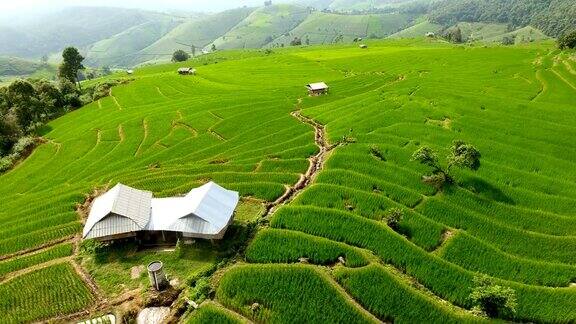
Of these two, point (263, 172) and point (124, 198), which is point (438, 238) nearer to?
point (263, 172)

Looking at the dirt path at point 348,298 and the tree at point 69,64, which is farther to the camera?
the tree at point 69,64

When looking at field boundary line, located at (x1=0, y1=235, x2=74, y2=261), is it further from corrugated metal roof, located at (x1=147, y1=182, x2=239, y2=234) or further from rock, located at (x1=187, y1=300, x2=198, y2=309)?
rock, located at (x1=187, y1=300, x2=198, y2=309)

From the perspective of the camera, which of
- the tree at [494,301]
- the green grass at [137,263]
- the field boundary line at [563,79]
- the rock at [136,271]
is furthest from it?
the field boundary line at [563,79]

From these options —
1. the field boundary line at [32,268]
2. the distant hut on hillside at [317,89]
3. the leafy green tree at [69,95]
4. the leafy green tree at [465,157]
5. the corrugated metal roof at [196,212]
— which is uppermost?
the leafy green tree at [69,95]

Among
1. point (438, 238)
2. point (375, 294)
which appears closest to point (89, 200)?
point (375, 294)

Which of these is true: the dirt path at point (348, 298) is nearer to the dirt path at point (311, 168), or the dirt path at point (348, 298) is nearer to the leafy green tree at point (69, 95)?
the dirt path at point (311, 168)

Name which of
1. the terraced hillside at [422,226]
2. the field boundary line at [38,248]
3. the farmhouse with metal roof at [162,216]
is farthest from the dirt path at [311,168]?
the field boundary line at [38,248]

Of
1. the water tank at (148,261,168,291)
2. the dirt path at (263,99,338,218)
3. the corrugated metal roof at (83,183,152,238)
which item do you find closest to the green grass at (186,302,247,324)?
the water tank at (148,261,168,291)

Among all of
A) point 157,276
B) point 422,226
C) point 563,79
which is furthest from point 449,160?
point 563,79
